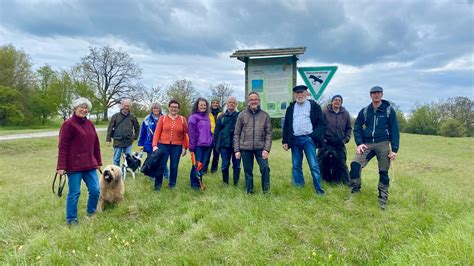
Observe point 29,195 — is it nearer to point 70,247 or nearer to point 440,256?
point 70,247

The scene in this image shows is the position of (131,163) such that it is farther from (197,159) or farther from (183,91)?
(183,91)

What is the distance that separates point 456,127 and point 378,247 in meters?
42.2

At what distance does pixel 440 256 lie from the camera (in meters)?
3.13

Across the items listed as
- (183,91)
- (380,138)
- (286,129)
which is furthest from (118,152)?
(183,91)

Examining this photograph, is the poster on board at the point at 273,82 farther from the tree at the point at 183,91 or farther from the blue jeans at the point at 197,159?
the tree at the point at 183,91

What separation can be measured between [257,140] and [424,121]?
2001 inches

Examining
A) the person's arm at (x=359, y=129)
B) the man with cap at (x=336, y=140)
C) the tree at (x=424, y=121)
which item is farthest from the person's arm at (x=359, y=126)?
the tree at (x=424, y=121)

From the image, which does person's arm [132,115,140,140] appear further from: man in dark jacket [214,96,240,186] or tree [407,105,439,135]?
tree [407,105,439,135]

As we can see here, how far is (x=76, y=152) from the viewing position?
4691 mm

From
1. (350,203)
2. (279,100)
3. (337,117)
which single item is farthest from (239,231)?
(279,100)

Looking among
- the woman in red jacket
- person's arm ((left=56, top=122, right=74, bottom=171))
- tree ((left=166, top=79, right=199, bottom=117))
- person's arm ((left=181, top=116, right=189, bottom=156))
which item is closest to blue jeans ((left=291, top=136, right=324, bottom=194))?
person's arm ((left=181, top=116, right=189, bottom=156))

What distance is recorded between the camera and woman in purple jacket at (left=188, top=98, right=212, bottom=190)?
645cm

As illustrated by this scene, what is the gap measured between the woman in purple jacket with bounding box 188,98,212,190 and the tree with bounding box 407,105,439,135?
4621 centimetres

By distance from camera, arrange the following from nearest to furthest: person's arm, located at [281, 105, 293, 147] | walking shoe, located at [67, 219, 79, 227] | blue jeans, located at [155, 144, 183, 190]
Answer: walking shoe, located at [67, 219, 79, 227], person's arm, located at [281, 105, 293, 147], blue jeans, located at [155, 144, 183, 190]
